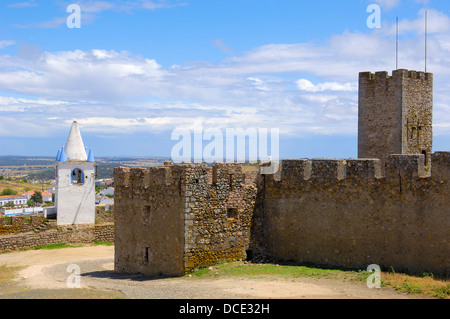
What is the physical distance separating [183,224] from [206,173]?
1717mm

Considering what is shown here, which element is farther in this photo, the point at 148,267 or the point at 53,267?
the point at 53,267

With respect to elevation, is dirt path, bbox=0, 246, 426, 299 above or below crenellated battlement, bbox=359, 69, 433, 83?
below

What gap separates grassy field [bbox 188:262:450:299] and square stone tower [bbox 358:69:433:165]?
21.5ft

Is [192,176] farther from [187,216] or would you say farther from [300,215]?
[300,215]

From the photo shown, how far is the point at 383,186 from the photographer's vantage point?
→ 1467 centimetres

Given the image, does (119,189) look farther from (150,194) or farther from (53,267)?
(53,267)

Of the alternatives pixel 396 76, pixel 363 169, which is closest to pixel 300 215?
pixel 363 169

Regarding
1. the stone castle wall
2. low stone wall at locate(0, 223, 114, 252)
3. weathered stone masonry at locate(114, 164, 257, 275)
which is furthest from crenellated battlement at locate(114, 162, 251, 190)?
low stone wall at locate(0, 223, 114, 252)

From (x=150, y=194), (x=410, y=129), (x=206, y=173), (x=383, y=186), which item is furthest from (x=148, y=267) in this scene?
(x=410, y=129)

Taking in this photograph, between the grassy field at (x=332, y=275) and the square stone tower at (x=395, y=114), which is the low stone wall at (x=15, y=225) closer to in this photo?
the grassy field at (x=332, y=275)

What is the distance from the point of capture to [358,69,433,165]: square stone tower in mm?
19234

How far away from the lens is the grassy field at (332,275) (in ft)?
39.7

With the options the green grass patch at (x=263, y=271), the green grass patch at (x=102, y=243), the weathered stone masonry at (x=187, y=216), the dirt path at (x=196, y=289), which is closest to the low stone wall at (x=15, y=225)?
the green grass patch at (x=102, y=243)

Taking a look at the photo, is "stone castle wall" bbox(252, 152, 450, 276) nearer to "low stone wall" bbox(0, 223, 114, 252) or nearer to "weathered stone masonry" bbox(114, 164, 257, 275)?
"weathered stone masonry" bbox(114, 164, 257, 275)
